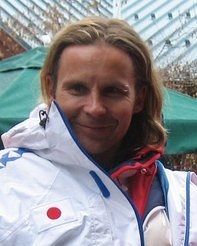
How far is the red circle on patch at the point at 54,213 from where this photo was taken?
1.53 metres

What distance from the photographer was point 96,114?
167 cm

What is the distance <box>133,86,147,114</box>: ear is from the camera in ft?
6.04

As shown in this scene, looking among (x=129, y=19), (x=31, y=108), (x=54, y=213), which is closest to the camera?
(x=54, y=213)

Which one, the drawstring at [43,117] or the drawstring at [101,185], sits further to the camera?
the drawstring at [43,117]

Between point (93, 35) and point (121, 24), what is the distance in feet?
0.54

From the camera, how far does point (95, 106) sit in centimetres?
167

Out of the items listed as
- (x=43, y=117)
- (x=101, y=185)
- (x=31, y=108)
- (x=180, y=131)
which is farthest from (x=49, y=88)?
(x=180, y=131)

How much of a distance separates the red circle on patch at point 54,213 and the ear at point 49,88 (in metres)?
0.38

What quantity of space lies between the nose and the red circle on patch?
0.29m

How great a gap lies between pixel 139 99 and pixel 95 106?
0.79ft

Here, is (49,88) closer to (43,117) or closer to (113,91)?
(43,117)

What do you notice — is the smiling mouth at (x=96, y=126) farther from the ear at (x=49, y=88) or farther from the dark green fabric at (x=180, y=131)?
the dark green fabric at (x=180, y=131)

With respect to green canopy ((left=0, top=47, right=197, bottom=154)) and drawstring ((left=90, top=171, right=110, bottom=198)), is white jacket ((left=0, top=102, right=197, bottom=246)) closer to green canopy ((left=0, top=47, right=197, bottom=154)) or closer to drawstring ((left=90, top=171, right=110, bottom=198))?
drawstring ((left=90, top=171, right=110, bottom=198))

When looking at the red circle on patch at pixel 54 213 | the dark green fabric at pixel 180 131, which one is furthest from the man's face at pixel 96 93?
the dark green fabric at pixel 180 131
